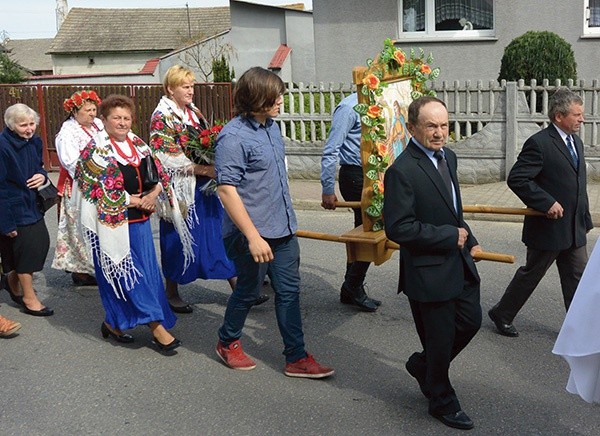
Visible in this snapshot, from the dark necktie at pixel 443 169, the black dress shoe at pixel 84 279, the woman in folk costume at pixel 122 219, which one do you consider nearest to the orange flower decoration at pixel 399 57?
the dark necktie at pixel 443 169

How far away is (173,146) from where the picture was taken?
629 cm

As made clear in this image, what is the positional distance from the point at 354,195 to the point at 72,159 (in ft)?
7.72

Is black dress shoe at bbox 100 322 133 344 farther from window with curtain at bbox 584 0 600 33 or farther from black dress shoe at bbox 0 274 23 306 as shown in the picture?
window with curtain at bbox 584 0 600 33

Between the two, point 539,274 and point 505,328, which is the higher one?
point 539,274

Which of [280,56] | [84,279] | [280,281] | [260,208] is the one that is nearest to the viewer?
[260,208]

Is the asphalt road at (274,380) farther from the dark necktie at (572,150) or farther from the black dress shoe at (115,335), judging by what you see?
the dark necktie at (572,150)

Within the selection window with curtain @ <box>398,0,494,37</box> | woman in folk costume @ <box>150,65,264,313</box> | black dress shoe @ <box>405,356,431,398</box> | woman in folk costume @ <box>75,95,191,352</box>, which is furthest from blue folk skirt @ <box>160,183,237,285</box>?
window with curtain @ <box>398,0,494,37</box>

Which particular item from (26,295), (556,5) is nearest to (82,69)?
(556,5)

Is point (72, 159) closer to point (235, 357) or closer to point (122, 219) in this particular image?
point (122, 219)

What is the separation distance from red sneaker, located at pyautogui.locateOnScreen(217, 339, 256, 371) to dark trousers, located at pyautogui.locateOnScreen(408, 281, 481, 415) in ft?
4.48

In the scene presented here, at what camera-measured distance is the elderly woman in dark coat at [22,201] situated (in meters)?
6.41

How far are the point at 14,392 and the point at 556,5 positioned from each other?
489 inches

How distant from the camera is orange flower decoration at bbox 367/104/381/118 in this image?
5.13 meters

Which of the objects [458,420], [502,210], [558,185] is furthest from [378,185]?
[458,420]
